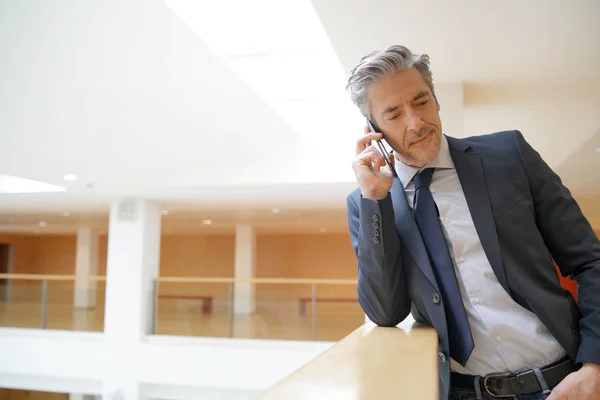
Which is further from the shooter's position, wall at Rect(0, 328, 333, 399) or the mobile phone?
wall at Rect(0, 328, 333, 399)

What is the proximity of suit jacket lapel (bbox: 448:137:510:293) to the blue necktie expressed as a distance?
8 cm

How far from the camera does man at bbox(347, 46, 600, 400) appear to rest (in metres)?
1.11

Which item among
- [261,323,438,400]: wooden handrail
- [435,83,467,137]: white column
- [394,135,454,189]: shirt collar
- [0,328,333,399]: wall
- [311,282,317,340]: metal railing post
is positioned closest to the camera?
[261,323,438,400]: wooden handrail

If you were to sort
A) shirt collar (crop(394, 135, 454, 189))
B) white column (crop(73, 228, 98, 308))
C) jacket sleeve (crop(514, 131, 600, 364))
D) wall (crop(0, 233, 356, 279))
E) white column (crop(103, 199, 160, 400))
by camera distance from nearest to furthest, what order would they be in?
jacket sleeve (crop(514, 131, 600, 364))
shirt collar (crop(394, 135, 454, 189))
white column (crop(103, 199, 160, 400))
white column (crop(73, 228, 98, 308))
wall (crop(0, 233, 356, 279))

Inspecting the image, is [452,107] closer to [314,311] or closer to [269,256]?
[314,311]

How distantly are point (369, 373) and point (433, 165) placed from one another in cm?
69

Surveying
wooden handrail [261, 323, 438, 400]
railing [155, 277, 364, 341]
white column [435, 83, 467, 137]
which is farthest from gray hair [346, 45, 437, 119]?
railing [155, 277, 364, 341]

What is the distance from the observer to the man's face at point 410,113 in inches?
49.5

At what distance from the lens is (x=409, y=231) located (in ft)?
4.00

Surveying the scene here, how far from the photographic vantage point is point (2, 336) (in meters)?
9.76

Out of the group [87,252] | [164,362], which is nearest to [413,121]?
[164,362]

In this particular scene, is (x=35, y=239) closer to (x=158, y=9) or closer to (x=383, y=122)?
(x=158, y=9)

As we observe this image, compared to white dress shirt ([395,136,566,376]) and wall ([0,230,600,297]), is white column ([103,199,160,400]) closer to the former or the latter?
white dress shirt ([395,136,566,376])

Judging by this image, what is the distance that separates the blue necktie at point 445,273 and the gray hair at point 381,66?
0.29 metres
